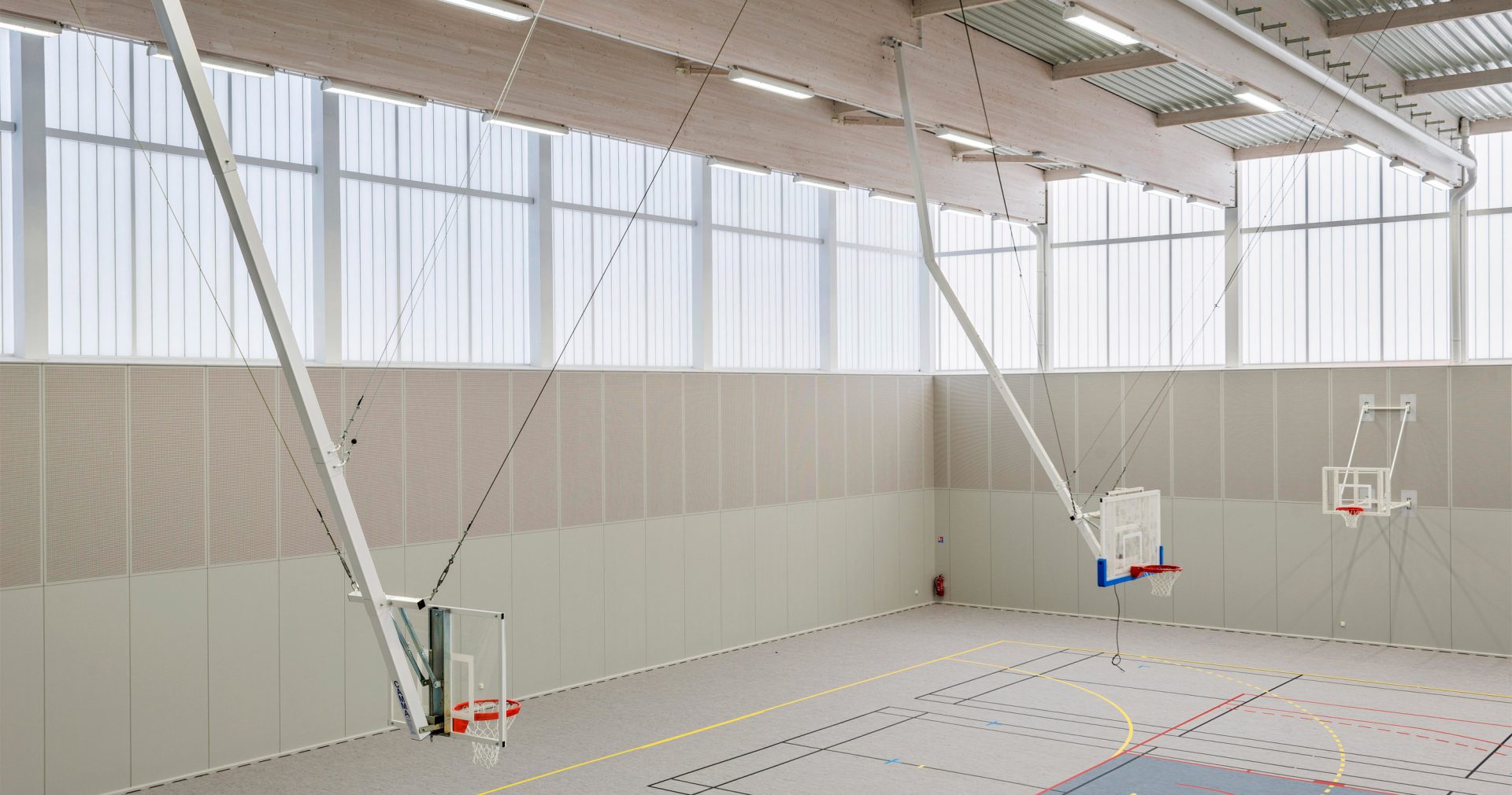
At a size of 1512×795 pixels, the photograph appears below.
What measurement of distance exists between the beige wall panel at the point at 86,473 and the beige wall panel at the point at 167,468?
13cm

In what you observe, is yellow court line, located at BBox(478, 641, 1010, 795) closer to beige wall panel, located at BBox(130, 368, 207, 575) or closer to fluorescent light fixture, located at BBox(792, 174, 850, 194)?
beige wall panel, located at BBox(130, 368, 207, 575)

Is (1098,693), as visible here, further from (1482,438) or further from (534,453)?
(534,453)

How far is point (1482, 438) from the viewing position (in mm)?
17609

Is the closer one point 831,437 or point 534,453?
point 534,453

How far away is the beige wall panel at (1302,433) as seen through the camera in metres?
18.9

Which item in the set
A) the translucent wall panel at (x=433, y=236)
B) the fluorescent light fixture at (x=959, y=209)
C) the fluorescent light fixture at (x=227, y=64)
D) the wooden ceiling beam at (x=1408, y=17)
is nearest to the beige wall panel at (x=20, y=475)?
the fluorescent light fixture at (x=227, y=64)

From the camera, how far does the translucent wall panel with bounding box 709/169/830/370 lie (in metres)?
19.3

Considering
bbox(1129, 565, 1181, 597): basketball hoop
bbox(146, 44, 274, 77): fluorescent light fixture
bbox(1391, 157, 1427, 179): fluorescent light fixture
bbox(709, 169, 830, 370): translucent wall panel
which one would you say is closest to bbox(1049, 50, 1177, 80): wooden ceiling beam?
bbox(709, 169, 830, 370): translucent wall panel

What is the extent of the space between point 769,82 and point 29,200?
23.1 ft

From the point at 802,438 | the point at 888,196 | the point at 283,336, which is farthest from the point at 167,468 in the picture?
the point at 888,196

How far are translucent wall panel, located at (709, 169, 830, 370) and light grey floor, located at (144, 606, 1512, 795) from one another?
4.93m

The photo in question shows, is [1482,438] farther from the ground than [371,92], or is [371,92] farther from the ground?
[371,92]

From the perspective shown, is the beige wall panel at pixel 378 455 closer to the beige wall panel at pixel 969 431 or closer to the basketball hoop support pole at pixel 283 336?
the basketball hoop support pole at pixel 283 336

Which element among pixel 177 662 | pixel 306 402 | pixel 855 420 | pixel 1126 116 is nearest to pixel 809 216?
pixel 855 420
